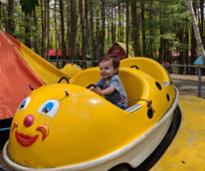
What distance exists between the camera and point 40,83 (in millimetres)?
6797

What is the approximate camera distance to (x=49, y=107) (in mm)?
3781

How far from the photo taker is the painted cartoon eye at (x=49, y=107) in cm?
374

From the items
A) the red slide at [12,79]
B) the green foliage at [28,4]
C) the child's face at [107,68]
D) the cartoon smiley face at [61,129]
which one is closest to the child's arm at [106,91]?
the child's face at [107,68]

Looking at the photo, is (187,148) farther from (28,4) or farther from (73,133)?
(28,4)

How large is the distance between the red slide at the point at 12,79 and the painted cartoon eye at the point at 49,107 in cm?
206

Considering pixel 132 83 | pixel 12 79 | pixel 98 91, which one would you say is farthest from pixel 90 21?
pixel 98 91

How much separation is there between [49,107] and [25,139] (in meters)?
0.37

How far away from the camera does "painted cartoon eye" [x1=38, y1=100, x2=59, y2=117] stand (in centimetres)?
374

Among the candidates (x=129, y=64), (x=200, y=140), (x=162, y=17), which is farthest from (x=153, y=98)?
(x=162, y=17)

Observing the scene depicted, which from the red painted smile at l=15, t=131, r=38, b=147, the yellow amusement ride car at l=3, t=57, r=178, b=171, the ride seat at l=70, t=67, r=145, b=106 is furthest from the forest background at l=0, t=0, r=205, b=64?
the red painted smile at l=15, t=131, r=38, b=147

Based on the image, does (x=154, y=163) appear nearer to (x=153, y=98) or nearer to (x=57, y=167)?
(x=153, y=98)

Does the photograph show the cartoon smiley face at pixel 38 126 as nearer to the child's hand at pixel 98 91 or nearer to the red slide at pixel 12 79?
the child's hand at pixel 98 91

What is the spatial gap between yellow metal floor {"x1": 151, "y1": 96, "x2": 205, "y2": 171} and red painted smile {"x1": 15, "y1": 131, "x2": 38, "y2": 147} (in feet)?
5.18

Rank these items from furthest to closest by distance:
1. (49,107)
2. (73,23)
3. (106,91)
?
(73,23) < (106,91) < (49,107)
